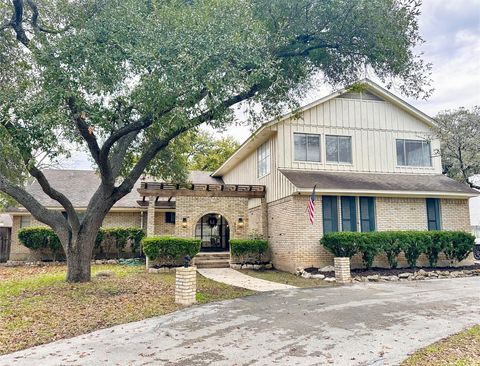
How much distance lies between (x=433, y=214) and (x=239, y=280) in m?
8.93

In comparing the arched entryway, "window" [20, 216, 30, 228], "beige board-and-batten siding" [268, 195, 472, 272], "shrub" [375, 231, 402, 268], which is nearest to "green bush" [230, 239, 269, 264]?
"beige board-and-batten siding" [268, 195, 472, 272]

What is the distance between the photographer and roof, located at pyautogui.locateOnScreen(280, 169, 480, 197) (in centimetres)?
1402

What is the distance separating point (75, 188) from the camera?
71.3ft

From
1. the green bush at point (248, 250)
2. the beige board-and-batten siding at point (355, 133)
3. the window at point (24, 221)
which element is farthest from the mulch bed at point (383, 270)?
the window at point (24, 221)

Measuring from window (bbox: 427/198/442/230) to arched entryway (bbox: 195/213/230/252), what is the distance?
10756 mm

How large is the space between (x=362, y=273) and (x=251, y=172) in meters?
8.49

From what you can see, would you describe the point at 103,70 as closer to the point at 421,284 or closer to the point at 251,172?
the point at 421,284

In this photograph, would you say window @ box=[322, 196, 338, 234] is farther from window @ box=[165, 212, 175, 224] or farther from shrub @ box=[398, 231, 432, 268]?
window @ box=[165, 212, 175, 224]

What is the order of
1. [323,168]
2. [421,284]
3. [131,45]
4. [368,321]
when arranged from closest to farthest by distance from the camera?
[368,321] < [131,45] < [421,284] < [323,168]

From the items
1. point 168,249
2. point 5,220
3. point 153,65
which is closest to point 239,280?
point 168,249

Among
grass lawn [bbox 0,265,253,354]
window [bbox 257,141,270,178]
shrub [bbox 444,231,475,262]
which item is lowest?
grass lawn [bbox 0,265,253,354]

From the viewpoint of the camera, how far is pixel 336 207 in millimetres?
14500

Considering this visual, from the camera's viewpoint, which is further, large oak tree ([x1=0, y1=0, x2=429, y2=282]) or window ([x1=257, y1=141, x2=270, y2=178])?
window ([x1=257, y1=141, x2=270, y2=178])

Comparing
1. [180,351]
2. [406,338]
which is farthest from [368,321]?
[180,351]
